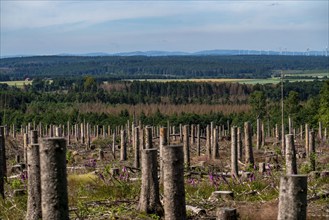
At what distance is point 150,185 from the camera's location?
8445mm

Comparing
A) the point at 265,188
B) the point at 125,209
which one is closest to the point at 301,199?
the point at 125,209

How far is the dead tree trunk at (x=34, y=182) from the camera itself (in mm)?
7754

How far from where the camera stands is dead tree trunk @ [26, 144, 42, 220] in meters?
7.75

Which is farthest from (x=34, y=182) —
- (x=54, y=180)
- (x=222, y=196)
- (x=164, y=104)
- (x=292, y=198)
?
(x=164, y=104)

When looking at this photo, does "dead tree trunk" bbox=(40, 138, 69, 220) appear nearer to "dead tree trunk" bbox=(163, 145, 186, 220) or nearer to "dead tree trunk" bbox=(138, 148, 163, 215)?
"dead tree trunk" bbox=(163, 145, 186, 220)

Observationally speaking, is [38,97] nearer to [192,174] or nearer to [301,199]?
[192,174]

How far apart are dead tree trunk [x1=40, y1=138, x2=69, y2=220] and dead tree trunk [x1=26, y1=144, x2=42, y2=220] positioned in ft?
7.64

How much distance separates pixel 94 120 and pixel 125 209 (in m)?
54.2

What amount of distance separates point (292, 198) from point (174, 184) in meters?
1.68

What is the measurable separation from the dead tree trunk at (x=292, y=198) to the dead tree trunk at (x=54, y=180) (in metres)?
1.71

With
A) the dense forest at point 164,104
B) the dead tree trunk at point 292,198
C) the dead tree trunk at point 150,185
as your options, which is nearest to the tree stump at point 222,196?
the dead tree trunk at point 150,185

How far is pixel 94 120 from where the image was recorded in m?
63.1

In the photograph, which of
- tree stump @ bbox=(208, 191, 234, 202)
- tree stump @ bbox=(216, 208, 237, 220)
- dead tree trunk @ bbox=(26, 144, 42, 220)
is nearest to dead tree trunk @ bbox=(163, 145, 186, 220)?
tree stump @ bbox=(216, 208, 237, 220)

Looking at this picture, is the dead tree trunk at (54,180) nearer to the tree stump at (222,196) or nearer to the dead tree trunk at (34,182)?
the dead tree trunk at (34,182)
